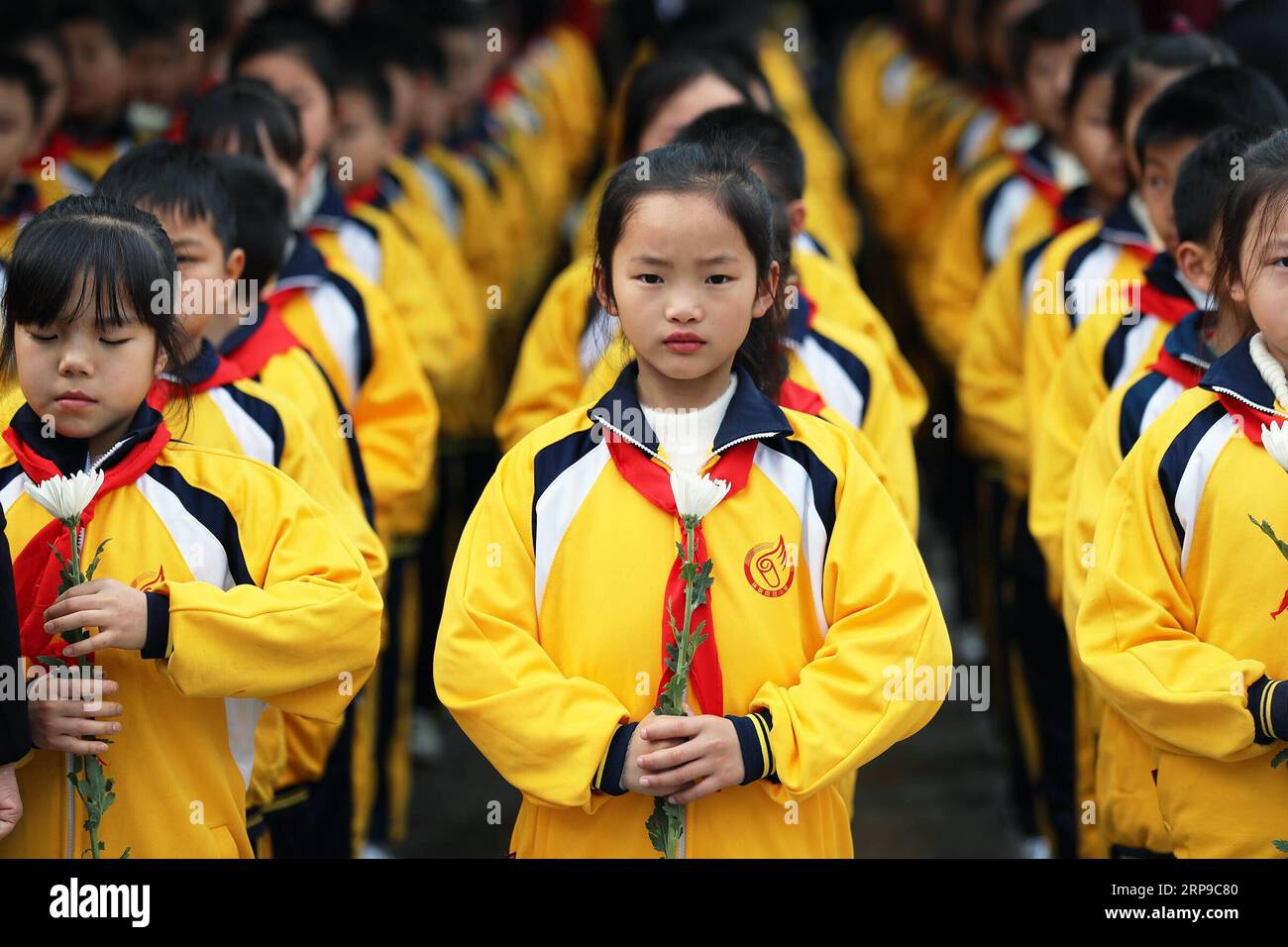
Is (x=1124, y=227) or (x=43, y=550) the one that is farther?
(x=1124, y=227)

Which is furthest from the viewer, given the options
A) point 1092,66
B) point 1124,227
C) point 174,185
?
point 1092,66

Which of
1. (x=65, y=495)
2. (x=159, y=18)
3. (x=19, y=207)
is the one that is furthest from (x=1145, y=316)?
(x=159, y=18)

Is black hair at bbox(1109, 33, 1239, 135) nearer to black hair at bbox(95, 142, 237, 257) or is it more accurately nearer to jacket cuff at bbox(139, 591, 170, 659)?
black hair at bbox(95, 142, 237, 257)

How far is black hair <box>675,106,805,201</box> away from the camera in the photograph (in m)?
4.00

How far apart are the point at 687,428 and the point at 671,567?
23 cm

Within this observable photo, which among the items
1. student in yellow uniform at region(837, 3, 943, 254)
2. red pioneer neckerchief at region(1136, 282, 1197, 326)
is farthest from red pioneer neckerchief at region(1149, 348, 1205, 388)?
student in yellow uniform at region(837, 3, 943, 254)

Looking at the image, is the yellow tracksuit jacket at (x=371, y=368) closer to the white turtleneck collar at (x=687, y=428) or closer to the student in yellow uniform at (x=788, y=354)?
the student in yellow uniform at (x=788, y=354)

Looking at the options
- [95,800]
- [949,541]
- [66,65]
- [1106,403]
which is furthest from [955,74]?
[95,800]

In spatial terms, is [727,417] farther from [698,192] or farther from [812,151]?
[812,151]

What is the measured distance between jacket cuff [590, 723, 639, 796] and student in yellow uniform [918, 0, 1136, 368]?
134 inches

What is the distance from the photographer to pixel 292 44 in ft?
17.9

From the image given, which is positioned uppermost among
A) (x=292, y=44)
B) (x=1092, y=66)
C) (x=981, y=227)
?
(x=292, y=44)

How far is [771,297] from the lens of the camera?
3.14 meters

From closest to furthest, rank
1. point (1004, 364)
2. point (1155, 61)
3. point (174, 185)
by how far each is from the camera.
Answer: point (174, 185)
point (1155, 61)
point (1004, 364)
